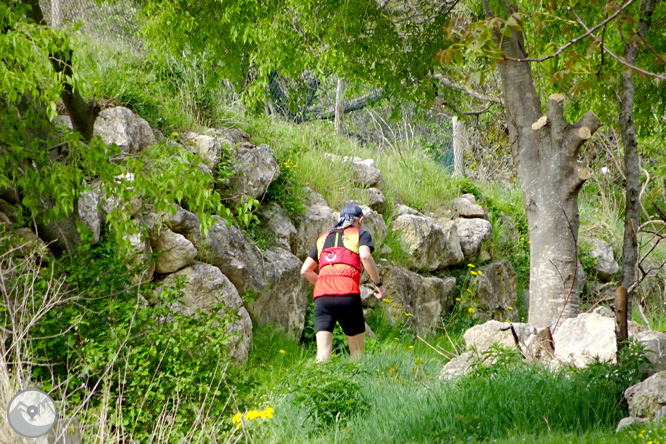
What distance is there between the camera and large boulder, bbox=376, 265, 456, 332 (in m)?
8.98

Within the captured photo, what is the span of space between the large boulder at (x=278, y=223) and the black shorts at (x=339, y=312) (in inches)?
82.4

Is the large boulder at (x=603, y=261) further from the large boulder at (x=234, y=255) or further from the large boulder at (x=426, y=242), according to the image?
the large boulder at (x=234, y=255)

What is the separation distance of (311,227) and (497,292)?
3945 mm

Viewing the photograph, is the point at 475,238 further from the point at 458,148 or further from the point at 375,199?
the point at 458,148

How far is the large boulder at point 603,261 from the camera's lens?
40.9ft

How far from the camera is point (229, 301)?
6898 mm

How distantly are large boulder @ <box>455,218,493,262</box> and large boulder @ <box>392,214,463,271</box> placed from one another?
15.1 inches

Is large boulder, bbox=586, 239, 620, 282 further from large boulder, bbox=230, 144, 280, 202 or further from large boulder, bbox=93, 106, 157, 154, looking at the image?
large boulder, bbox=93, 106, 157, 154

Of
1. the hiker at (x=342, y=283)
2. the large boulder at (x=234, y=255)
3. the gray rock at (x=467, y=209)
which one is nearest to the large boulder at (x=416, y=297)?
the gray rock at (x=467, y=209)

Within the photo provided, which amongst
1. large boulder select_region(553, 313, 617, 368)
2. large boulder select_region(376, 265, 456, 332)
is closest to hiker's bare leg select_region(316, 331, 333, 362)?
large boulder select_region(553, 313, 617, 368)

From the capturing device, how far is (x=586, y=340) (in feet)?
18.9

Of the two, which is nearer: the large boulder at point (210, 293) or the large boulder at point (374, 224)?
the large boulder at point (210, 293)

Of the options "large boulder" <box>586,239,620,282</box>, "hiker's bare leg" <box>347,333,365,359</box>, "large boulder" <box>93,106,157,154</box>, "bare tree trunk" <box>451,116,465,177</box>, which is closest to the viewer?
"hiker's bare leg" <box>347,333,365,359</box>

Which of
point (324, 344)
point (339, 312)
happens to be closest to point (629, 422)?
point (339, 312)
